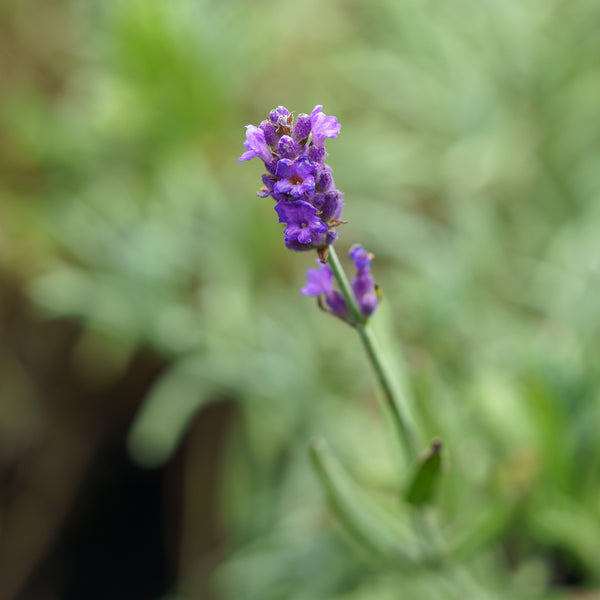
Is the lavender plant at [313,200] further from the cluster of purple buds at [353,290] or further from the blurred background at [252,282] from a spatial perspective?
the blurred background at [252,282]

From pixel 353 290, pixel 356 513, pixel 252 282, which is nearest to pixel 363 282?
pixel 353 290

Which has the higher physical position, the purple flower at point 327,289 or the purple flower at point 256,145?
the purple flower at point 256,145

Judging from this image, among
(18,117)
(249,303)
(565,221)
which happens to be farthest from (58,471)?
(565,221)

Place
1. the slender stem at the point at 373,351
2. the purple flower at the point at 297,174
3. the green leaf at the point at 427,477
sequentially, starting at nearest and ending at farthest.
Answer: the purple flower at the point at 297,174 → the slender stem at the point at 373,351 → the green leaf at the point at 427,477

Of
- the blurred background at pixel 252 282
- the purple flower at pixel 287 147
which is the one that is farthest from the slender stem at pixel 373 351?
the blurred background at pixel 252 282

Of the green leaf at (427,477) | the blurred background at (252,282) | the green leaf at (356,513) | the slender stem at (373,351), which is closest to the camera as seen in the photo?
the slender stem at (373,351)

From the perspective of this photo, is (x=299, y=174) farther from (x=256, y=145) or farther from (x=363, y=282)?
(x=363, y=282)

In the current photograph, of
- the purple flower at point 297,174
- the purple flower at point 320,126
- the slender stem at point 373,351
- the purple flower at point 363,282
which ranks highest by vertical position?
the purple flower at point 320,126

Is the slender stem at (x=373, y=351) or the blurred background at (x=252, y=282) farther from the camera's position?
the blurred background at (x=252, y=282)
